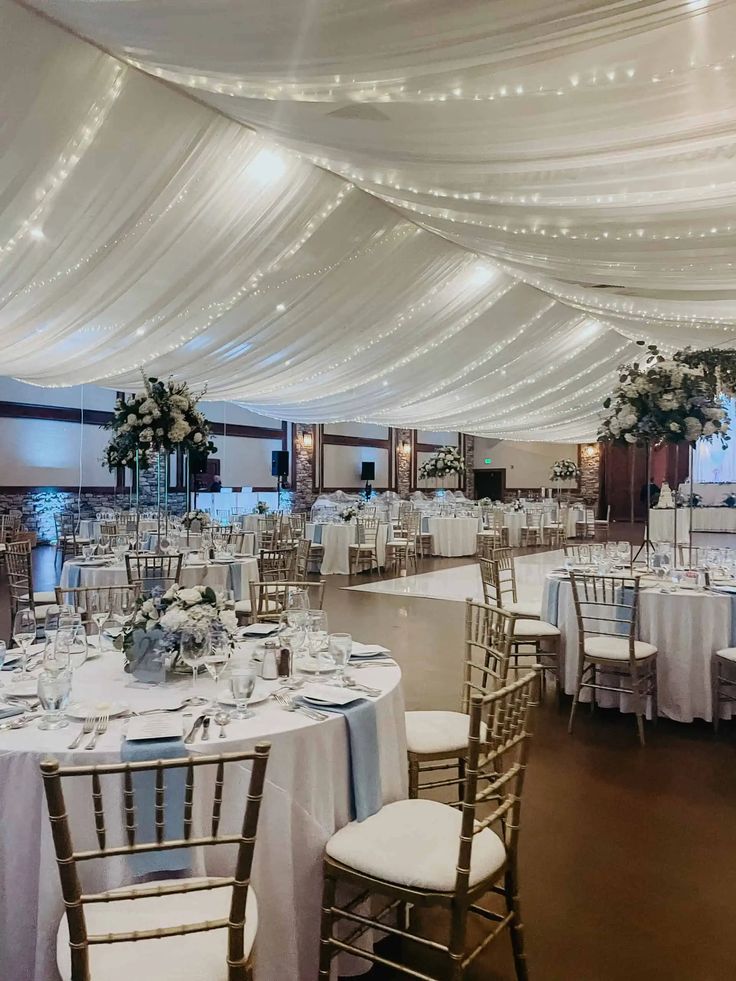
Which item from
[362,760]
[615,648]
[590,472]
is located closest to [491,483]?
[590,472]

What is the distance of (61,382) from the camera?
11.0 metres

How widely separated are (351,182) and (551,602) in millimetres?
3573

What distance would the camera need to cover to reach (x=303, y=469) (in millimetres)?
20344

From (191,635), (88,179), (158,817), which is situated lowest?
(158,817)

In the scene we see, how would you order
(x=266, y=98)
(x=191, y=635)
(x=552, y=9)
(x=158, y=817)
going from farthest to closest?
(x=266, y=98), (x=191, y=635), (x=552, y=9), (x=158, y=817)

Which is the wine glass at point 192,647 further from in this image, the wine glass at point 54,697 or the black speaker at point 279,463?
the black speaker at point 279,463

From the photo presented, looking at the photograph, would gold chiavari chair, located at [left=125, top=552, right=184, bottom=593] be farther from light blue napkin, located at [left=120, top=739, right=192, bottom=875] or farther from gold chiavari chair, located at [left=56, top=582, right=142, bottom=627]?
light blue napkin, located at [left=120, top=739, right=192, bottom=875]

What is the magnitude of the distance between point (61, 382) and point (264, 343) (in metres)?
3.65

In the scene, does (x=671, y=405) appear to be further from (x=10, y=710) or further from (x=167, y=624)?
(x=10, y=710)

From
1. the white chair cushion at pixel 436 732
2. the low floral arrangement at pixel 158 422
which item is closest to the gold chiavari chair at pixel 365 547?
the low floral arrangement at pixel 158 422

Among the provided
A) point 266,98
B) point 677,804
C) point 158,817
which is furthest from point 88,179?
point 677,804

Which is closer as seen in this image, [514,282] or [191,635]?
[191,635]

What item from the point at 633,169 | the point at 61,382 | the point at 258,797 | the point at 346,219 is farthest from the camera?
the point at 61,382

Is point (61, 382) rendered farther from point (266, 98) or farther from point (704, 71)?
point (704, 71)
